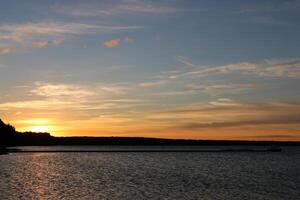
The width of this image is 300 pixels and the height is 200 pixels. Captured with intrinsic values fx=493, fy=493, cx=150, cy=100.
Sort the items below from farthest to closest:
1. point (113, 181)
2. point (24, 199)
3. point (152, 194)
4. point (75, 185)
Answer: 1. point (113, 181)
2. point (75, 185)
3. point (152, 194)
4. point (24, 199)

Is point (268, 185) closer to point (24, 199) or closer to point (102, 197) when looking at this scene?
point (102, 197)

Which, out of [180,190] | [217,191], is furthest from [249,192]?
[180,190]

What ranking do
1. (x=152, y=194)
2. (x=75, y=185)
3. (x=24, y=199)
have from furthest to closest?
1. (x=75, y=185)
2. (x=152, y=194)
3. (x=24, y=199)

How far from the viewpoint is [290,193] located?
70625mm

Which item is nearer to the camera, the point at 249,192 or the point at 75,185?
the point at 249,192

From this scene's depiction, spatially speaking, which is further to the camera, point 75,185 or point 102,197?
point 75,185

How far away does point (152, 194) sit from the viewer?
67.6 meters

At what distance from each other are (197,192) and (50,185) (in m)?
25.0

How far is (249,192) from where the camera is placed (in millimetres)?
71312

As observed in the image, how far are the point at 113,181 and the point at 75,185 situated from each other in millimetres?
9083

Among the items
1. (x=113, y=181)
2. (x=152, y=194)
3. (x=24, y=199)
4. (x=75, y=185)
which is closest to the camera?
(x=24, y=199)

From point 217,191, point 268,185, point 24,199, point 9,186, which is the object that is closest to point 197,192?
point 217,191

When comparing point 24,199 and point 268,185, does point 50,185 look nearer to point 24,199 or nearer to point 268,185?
point 24,199

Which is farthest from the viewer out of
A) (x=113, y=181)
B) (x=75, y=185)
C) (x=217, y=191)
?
(x=113, y=181)
